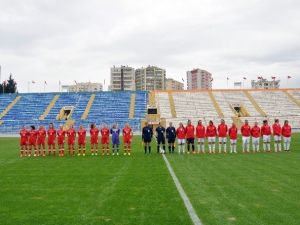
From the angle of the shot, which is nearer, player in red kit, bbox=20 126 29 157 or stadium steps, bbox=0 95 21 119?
player in red kit, bbox=20 126 29 157

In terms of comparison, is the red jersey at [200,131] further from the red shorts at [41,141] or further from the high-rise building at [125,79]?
the high-rise building at [125,79]

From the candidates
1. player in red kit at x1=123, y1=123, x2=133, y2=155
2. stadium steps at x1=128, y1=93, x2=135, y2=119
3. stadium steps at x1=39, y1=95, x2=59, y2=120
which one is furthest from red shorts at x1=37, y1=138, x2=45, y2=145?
stadium steps at x1=39, y1=95, x2=59, y2=120

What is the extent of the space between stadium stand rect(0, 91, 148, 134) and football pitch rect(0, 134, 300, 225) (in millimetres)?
35680

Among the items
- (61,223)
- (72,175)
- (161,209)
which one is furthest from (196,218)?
(72,175)

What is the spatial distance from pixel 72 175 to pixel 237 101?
51.9 meters

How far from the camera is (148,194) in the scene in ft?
31.4

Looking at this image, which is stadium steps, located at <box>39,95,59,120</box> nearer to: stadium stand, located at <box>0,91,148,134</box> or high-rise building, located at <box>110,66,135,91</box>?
stadium stand, located at <box>0,91,148,134</box>

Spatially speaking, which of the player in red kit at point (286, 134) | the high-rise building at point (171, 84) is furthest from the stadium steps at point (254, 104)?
the high-rise building at point (171, 84)

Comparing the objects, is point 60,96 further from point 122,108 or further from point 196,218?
point 196,218

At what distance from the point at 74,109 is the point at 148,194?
5242cm

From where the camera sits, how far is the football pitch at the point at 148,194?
24.0 ft

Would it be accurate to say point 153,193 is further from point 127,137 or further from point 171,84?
point 171,84

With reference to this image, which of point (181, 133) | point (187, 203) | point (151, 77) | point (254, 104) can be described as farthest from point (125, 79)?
point (187, 203)

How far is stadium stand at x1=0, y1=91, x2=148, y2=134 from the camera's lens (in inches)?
2089
